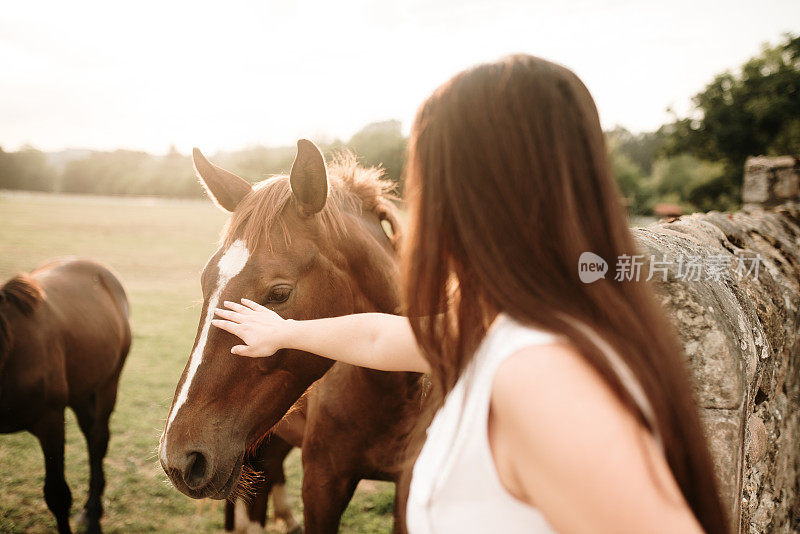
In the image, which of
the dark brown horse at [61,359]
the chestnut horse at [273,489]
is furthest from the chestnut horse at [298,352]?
the dark brown horse at [61,359]

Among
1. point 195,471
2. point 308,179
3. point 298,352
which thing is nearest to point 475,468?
point 298,352

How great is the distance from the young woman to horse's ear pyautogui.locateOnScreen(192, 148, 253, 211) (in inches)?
54.8

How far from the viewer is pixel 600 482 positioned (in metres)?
0.70

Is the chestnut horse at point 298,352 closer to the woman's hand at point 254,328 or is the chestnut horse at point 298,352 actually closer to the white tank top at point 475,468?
the woman's hand at point 254,328

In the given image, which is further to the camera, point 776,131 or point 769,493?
point 776,131

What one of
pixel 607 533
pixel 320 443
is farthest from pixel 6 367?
pixel 607 533

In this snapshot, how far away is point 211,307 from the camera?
5.64ft

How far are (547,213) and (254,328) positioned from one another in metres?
1.06

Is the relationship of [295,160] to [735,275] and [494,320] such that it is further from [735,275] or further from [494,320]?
[735,275]

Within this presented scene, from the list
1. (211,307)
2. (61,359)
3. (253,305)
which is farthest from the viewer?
(61,359)

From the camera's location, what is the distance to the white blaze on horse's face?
5.48ft

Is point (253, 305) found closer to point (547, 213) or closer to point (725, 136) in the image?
point (547, 213)

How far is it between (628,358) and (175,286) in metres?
16.9

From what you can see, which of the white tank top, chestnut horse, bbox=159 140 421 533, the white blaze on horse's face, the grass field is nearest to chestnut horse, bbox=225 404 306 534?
the grass field
